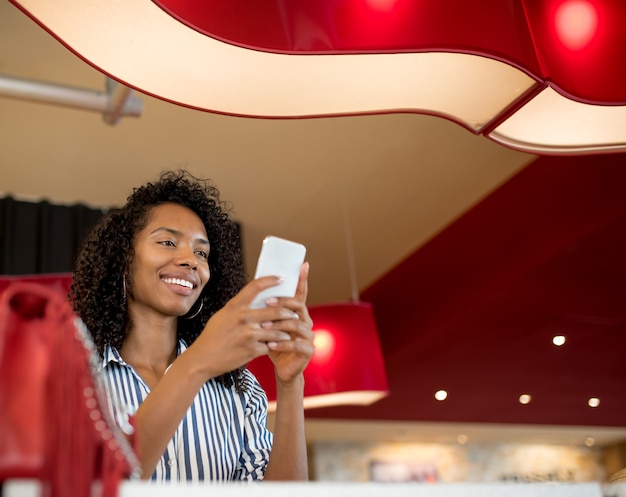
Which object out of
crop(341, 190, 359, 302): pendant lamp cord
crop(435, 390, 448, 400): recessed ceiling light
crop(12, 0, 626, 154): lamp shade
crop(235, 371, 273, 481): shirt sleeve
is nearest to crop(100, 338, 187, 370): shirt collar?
crop(235, 371, 273, 481): shirt sleeve

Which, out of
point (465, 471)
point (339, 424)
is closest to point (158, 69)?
point (339, 424)

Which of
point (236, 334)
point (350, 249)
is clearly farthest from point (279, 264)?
point (350, 249)

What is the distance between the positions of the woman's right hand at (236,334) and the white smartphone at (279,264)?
0.7 inches

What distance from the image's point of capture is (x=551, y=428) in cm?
966

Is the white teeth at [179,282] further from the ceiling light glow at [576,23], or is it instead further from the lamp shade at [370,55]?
the ceiling light glow at [576,23]

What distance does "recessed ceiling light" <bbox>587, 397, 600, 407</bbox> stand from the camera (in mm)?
7844

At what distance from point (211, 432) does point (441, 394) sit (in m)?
6.08

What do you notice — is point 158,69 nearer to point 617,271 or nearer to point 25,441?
point 25,441

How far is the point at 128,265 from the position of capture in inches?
69.7

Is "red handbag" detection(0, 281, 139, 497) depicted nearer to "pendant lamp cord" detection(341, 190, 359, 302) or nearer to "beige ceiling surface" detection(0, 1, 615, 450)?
"beige ceiling surface" detection(0, 1, 615, 450)

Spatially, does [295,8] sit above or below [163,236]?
above

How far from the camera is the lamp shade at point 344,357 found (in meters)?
4.12

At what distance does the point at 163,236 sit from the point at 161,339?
0.21m

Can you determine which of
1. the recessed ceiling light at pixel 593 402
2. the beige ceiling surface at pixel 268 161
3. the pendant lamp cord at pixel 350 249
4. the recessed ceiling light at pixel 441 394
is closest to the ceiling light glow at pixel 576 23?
the beige ceiling surface at pixel 268 161
